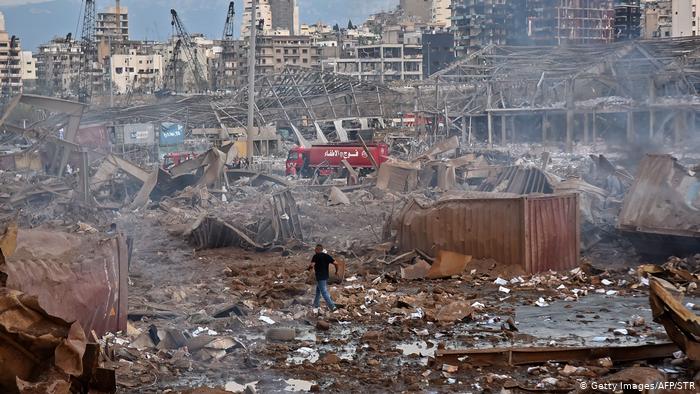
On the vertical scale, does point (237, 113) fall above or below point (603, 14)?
below

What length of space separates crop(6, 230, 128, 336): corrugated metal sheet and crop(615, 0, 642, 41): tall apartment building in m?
86.0

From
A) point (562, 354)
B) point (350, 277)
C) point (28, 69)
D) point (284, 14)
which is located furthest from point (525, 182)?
point (284, 14)

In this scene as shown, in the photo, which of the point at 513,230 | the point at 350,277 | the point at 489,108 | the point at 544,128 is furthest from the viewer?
the point at 489,108

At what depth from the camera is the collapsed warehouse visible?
10062mm

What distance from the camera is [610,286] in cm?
1552

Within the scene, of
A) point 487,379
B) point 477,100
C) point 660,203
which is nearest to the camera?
point 487,379

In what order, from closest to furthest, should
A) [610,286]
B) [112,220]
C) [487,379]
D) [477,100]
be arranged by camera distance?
[487,379] < [610,286] < [112,220] < [477,100]

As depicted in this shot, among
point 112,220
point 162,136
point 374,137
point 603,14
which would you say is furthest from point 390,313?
point 603,14

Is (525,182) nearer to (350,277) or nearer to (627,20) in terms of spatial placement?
(350,277)

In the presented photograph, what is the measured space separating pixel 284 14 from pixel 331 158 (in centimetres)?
16023

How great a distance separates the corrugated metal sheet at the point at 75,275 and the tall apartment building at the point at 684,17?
96.6 metres

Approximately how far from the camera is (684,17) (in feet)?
343

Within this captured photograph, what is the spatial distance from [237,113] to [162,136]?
14072 millimetres

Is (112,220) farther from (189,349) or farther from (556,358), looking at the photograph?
(556,358)
